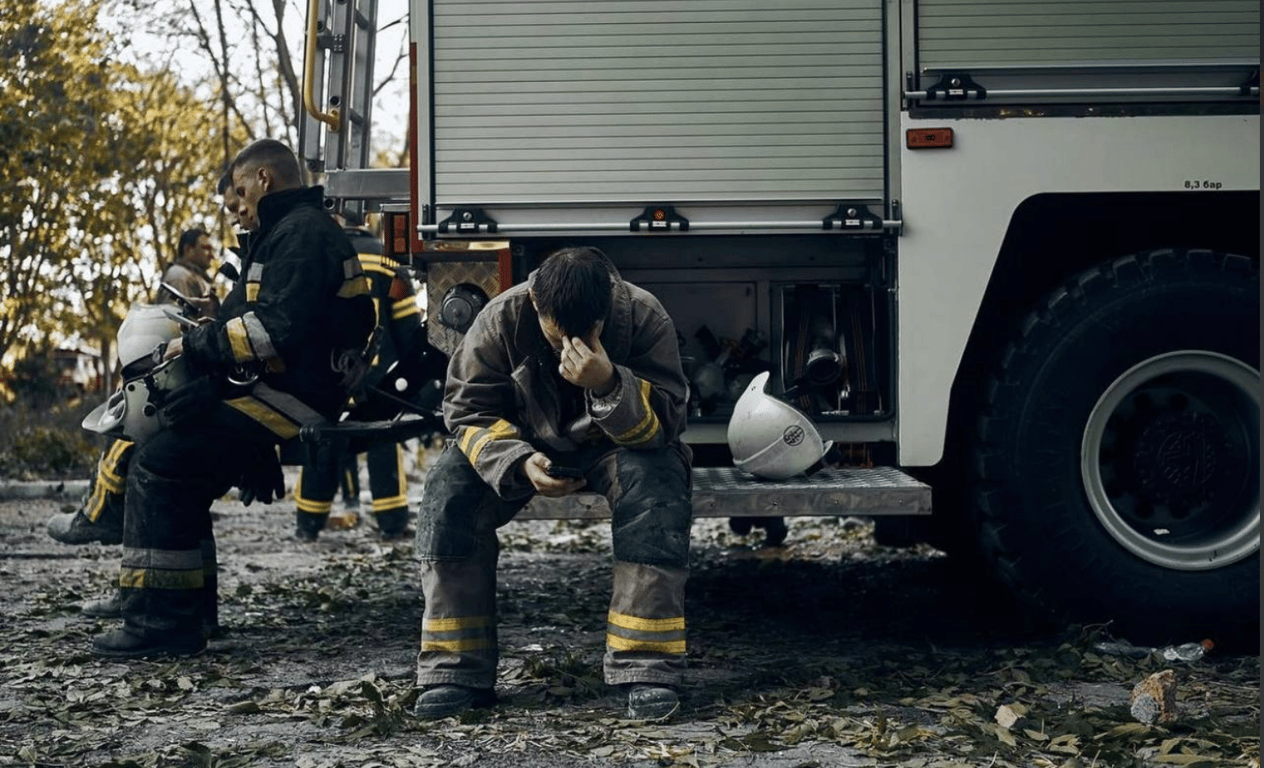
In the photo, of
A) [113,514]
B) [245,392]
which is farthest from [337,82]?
[113,514]

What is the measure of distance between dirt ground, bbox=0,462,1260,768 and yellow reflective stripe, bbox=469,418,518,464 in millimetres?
718

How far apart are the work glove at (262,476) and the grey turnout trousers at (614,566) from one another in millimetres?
1283

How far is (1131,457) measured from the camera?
5.07 meters

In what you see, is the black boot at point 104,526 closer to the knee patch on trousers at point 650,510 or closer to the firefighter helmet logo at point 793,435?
the knee patch on trousers at point 650,510

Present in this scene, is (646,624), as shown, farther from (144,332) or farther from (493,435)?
(144,332)

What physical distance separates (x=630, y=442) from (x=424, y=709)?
92cm

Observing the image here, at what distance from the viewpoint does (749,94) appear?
496cm

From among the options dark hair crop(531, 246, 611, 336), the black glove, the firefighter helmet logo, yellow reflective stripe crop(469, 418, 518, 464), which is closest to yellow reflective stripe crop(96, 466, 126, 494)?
the black glove

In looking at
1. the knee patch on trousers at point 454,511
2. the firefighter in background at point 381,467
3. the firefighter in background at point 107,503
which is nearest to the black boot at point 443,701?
the knee patch on trousers at point 454,511

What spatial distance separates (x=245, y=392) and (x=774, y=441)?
6.06ft

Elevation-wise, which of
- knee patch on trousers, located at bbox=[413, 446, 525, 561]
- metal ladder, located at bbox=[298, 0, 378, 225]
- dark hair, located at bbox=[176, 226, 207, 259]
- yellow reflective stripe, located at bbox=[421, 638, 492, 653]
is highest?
metal ladder, located at bbox=[298, 0, 378, 225]

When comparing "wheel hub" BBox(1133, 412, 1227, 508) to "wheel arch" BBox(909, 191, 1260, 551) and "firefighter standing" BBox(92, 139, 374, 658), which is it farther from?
"firefighter standing" BBox(92, 139, 374, 658)

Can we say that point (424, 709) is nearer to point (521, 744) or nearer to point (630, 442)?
point (521, 744)

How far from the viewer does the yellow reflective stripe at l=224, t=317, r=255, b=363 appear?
5195 mm
